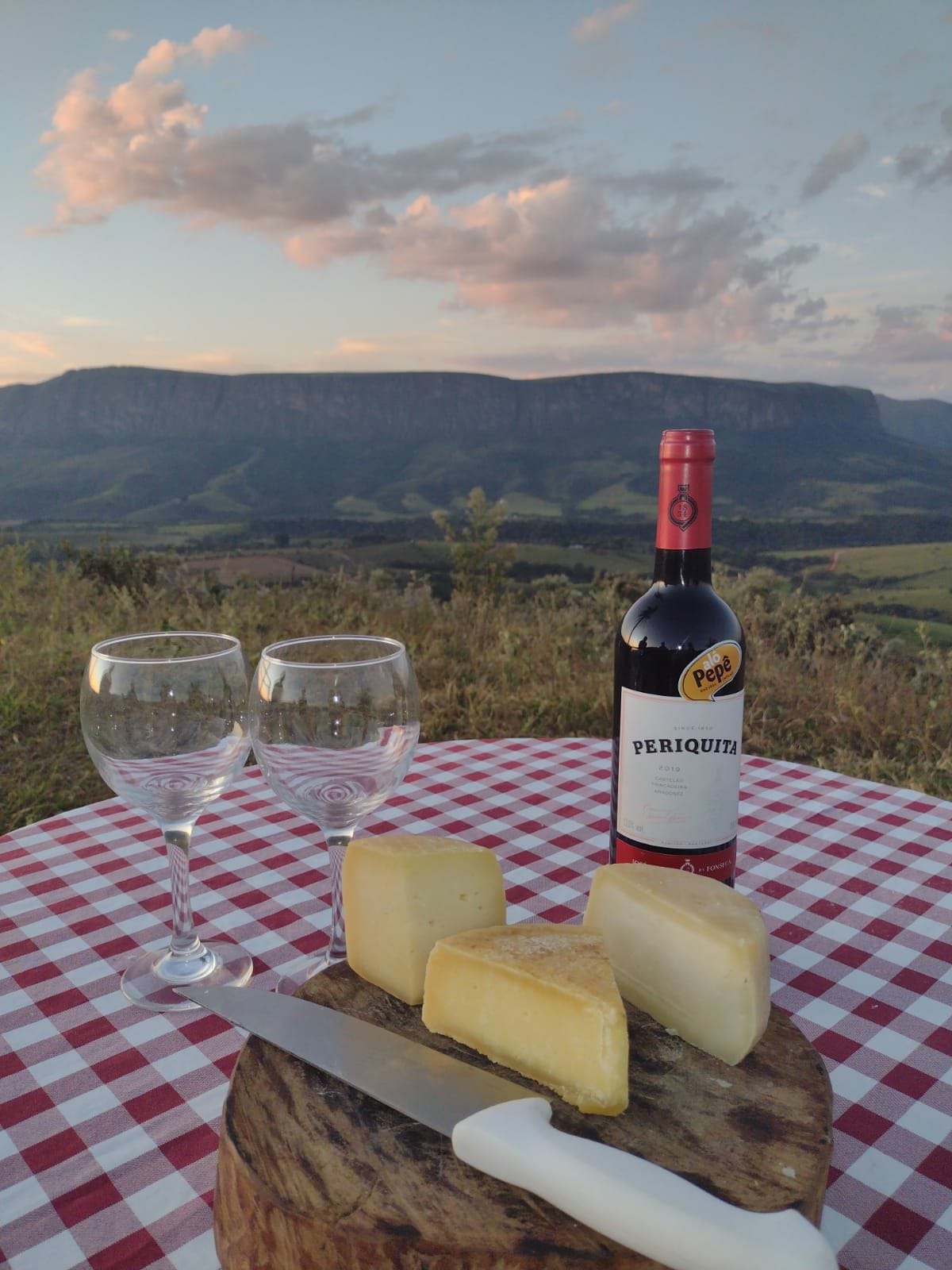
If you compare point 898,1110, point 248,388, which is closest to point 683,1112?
point 898,1110

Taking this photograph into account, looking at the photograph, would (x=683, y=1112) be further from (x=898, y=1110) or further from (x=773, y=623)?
(x=773, y=623)

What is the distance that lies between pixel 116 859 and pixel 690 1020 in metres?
0.90

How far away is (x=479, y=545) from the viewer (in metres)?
7.33

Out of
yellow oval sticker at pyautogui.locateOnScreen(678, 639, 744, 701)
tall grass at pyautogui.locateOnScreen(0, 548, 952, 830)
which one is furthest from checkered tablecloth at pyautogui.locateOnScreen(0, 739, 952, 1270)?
tall grass at pyautogui.locateOnScreen(0, 548, 952, 830)

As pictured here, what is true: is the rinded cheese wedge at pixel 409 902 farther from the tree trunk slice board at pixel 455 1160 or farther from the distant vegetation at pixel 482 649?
the distant vegetation at pixel 482 649

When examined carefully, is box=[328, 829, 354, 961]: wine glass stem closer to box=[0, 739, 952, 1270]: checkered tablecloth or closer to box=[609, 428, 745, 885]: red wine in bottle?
box=[0, 739, 952, 1270]: checkered tablecloth

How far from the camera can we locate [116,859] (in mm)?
1271

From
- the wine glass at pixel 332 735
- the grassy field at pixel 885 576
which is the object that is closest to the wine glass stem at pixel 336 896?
the wine glass at pixel 332 735

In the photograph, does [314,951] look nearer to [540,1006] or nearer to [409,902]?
[409,902]

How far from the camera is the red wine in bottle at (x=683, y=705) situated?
949 millimetres

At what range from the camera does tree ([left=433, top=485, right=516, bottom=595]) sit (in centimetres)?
718

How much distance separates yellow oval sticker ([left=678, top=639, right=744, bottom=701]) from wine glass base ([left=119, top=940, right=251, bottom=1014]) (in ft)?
1.90

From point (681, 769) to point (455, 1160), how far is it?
0.48 m

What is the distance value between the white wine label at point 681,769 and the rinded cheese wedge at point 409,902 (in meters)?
0.22
